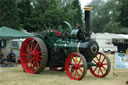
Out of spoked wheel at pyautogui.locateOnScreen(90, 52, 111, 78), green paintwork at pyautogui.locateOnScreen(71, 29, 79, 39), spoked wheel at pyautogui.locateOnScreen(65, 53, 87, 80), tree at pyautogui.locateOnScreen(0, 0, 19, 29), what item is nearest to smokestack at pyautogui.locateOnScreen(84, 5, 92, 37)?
green paintwork at pyautogui.locateOnScreen(71, 29, 79, 39)

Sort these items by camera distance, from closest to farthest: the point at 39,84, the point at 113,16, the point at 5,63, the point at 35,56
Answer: the point at 39,84
the point at 35,56
the point at 5,63
the point at 113,16

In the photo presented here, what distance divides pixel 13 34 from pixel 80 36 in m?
5.80

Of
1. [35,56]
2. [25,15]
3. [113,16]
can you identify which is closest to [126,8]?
[113,16]

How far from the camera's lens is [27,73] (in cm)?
798

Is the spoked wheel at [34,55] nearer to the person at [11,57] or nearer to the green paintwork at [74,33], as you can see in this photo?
the green paintwork at [74,33]

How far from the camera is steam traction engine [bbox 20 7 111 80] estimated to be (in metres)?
6.92

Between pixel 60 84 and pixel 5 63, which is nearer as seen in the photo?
pixel 60 84

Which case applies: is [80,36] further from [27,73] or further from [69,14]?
[69,14]

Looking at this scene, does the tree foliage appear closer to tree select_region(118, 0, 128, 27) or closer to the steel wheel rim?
tree select_region(118, 0, 128, 27)

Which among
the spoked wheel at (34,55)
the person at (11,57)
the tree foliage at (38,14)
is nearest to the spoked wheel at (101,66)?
the spoked wheel at (34,55)

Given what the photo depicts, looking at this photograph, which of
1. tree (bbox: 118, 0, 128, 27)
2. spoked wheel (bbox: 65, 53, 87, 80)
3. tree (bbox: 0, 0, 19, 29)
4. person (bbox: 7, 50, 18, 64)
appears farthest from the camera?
tree (bbox: 118, 0, 128, 27)

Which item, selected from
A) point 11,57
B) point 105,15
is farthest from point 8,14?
point 105,15

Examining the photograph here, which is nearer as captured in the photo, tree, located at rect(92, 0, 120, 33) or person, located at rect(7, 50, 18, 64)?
person, located at rect(7, 50, 18, 64)

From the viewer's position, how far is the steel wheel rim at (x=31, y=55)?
773 centimetres
